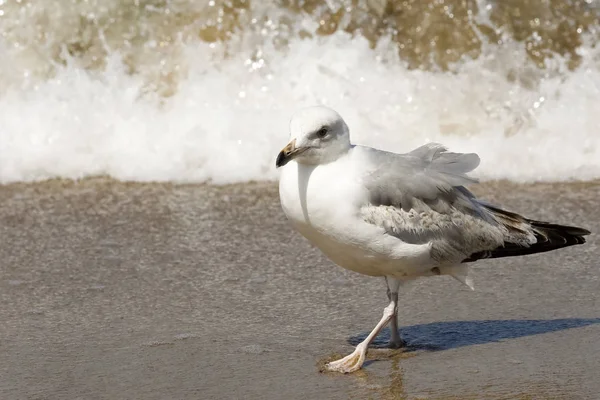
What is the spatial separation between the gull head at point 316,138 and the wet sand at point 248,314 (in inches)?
31.5

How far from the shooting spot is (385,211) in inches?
172

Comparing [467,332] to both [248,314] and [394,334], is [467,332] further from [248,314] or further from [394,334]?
[248,314]

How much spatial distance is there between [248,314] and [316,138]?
0.99 m

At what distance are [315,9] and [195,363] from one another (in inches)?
203

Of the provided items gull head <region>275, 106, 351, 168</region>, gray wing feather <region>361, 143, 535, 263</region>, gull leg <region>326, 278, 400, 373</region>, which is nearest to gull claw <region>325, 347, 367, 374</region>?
gull leg <region>326, 278, 400, 373</region>

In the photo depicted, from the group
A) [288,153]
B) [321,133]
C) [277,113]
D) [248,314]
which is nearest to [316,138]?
[321,133]

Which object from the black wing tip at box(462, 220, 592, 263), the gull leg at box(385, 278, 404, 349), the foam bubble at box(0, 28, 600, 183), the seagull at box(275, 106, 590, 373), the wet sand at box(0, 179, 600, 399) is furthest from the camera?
the foam bubble at box(0, 28, 600, 183)

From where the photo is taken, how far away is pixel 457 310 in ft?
16.3

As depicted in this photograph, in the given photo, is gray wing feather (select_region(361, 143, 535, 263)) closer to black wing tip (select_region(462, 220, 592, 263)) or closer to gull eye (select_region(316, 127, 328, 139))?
black wing tip (select_region(462, 220, 592, 263))

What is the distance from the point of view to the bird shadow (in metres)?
4.61

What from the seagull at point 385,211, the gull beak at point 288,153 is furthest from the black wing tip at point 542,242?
the gull beak at point 288,153

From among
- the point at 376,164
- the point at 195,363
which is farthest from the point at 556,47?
the point at 195,363

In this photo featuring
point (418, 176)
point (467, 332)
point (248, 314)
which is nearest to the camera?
point (418, 176)

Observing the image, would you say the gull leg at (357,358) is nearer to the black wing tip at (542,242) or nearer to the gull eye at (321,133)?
the black wing tip at (542,242)
